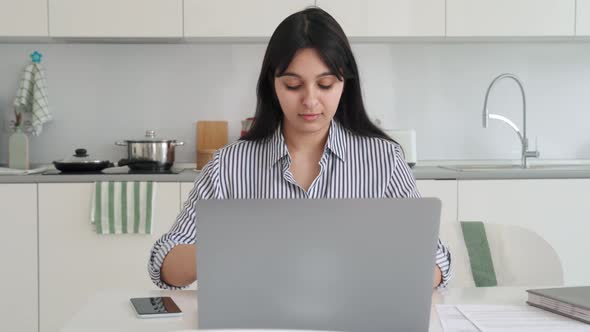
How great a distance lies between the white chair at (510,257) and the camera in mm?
1867

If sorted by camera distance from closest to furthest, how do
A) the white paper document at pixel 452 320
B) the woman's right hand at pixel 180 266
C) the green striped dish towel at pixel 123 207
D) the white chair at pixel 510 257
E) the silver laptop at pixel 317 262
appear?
1. the silver laptop at pixel 317 262
2. the white paper document at pixel 452 320
3. the woman's right hand at pixel 180 266
4. the white chair at pixel 510 257
5. the green striped dish towel at pixel 123 207

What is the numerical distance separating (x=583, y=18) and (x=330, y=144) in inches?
88.9

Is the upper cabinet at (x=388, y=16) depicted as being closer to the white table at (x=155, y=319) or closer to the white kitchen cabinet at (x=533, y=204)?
the white kitchen cabinet at (x=533, y=204)

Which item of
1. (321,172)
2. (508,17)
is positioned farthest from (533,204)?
(321,172)

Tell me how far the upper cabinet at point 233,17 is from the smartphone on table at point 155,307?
217 cm

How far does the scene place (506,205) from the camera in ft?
10.9

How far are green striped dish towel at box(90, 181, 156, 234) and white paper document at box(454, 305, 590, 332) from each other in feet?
6.61

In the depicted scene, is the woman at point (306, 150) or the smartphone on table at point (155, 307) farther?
the woman at point (306, 150)

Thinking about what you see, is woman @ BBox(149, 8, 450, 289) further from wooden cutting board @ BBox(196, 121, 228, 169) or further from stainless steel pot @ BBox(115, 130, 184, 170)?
wooden cutting board @ BBox(196, 121, 228, 169)

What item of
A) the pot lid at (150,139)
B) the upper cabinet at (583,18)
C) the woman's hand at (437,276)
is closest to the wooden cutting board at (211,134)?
the pot lid at (150,139)

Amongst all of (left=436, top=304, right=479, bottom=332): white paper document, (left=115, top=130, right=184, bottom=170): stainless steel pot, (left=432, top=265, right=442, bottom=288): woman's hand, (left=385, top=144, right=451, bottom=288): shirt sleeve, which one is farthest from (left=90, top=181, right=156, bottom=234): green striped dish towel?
(left=436, top=304, right=479, bottom=332): white paper document

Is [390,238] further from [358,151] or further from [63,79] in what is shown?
[63,79]

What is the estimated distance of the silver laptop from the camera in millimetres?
1033

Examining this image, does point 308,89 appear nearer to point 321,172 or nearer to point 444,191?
point 321,172
